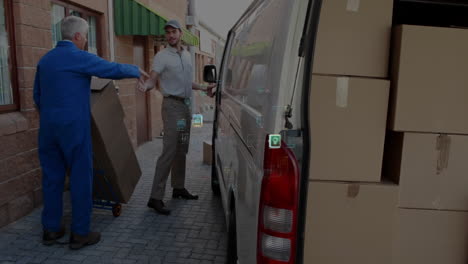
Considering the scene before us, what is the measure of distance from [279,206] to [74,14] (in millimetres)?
5118

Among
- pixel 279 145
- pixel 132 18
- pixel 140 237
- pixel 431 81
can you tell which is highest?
pixel 132 18

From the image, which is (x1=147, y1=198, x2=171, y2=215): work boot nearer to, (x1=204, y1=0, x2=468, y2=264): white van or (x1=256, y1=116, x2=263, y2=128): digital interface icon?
(x1=204, y1=0, x2=468, y2=264): white van

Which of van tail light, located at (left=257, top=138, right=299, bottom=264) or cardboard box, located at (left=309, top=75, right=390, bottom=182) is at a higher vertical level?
cardboard box, located at (left=309, top=75, right=390, bottom=182)

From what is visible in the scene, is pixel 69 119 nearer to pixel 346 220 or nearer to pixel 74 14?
pixel 346 220

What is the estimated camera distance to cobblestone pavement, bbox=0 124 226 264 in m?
3.43

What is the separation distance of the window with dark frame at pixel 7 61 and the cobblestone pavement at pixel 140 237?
1236 millimetres

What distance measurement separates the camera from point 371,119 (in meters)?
1.80

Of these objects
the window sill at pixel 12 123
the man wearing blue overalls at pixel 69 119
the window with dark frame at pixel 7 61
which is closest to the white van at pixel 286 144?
the man wearing blue overalls at pixel 69 119

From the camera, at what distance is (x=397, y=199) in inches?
72.1

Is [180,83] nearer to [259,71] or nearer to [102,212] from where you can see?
[102,212]

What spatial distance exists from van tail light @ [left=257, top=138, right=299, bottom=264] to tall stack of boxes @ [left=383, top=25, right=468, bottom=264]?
53cm

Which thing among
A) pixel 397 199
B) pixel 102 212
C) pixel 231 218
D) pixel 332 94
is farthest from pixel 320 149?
pixel 102 212

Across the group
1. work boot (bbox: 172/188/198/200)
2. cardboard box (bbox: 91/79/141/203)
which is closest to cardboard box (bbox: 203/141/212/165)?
work boot (bbox: 172/188/198/200)

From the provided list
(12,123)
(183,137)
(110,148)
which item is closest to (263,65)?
(110,148)
